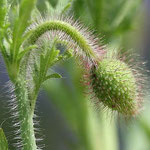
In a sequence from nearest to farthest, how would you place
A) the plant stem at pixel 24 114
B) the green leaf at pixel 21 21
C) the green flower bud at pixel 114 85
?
1. the green leaf at pixel 21 21
2. the plant stem at pixel 24 114
3. the green flower bud at pixel 114 85

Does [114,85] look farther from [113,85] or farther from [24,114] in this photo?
[24,114]

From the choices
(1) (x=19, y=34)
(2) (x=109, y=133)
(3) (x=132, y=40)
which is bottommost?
(2) (x=109, y=133)

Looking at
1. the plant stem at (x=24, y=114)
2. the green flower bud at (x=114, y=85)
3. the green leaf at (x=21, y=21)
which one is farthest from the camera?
the green flower bud at (x=114, y=85)

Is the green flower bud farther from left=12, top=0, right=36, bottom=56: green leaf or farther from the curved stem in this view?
left=12, top=0, right=36, bottom=56: green leaf

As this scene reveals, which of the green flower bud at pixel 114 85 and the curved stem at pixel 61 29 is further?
the green flower bud at pixel 114 85

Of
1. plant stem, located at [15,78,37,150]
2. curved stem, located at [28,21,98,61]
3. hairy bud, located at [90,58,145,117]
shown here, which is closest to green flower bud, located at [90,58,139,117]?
hairy bud, located at [90,58,145,117]

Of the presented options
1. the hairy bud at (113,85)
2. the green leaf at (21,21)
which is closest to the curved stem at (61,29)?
the green leaf at (21,21)

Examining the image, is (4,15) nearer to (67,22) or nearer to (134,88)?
(67,22)

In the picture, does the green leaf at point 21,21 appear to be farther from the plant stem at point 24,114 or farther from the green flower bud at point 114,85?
the green flower bud at point 114,85

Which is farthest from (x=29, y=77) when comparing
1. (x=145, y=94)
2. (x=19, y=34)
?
(x=145, y=94)
